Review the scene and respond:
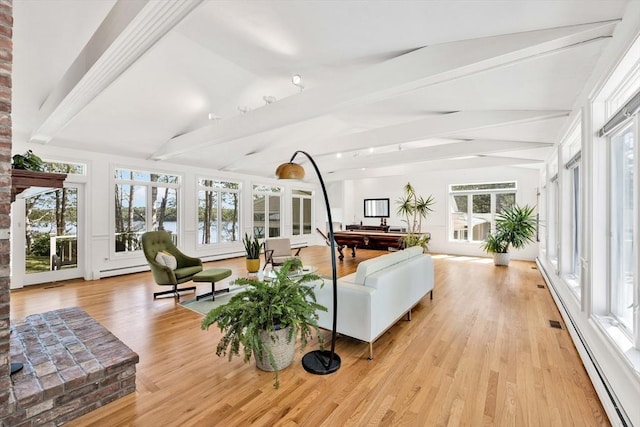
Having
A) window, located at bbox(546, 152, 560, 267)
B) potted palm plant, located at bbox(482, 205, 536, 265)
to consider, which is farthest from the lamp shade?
potted palm plant, located at bbox(482, 205, 536, 265)

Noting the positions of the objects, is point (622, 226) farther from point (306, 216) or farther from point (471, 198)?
point (306, 216)

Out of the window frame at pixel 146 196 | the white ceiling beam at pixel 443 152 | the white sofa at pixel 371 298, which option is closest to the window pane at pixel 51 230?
the window frame at pixel 146 196

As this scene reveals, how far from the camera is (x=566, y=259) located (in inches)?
Answer: 152

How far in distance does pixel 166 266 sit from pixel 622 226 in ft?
16.2

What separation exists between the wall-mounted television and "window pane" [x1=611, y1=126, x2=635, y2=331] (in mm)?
7916

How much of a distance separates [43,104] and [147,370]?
4177 millimetres

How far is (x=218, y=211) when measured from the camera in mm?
7770

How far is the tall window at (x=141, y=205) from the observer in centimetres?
589

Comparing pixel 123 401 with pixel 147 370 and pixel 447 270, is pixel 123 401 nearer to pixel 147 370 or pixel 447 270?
pixel 147 370

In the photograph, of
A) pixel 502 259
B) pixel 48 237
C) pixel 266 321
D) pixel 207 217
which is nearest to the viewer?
pixel 266 321

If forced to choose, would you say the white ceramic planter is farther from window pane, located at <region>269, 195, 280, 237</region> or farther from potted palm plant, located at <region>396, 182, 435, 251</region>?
window pane, located at <region>269, 195, 280, 237</region>

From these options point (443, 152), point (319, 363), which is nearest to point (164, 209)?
point (319, 363)

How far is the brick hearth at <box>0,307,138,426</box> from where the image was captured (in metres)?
1.64

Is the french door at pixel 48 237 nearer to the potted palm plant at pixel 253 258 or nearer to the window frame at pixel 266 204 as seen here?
the potted palm plant at pixel 253 258
